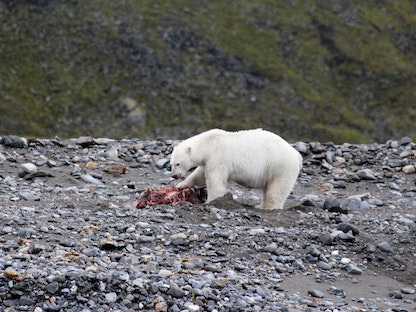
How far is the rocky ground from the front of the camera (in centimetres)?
946

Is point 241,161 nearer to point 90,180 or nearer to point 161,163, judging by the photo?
point 90,180

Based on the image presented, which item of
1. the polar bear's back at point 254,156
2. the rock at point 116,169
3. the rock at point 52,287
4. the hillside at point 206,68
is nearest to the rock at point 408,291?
the polar bear's back at point 254,156

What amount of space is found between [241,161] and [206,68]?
80.2 metres

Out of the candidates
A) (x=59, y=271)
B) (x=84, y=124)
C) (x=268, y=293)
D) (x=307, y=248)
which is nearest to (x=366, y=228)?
(x=307, y=248)

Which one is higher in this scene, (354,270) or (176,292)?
(176,292)

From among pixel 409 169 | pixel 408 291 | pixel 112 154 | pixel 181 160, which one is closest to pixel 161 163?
pixel 112 154

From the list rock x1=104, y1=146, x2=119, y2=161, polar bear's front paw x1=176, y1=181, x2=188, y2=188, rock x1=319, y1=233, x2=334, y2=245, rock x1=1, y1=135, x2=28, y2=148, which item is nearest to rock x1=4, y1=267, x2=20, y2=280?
rock x1=319, y1=233, x2=334, y2=245

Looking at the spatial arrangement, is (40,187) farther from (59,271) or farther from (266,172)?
(59,271)

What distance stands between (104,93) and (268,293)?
81.3 m

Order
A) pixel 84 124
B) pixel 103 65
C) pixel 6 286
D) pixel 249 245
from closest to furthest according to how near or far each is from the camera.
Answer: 1. pixel 6 286
2. pixel 249 245
3. pixel 84 124
4. pixel 103 65

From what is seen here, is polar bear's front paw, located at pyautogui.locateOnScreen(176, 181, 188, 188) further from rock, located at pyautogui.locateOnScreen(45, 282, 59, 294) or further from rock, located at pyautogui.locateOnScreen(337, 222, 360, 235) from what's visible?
rock, located at pyautogui.locateOnScreen(45, 282, 59, 294)

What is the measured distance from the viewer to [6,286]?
30.1 feet

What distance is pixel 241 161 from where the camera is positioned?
1553cm

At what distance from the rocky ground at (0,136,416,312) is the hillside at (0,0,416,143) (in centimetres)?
6815
